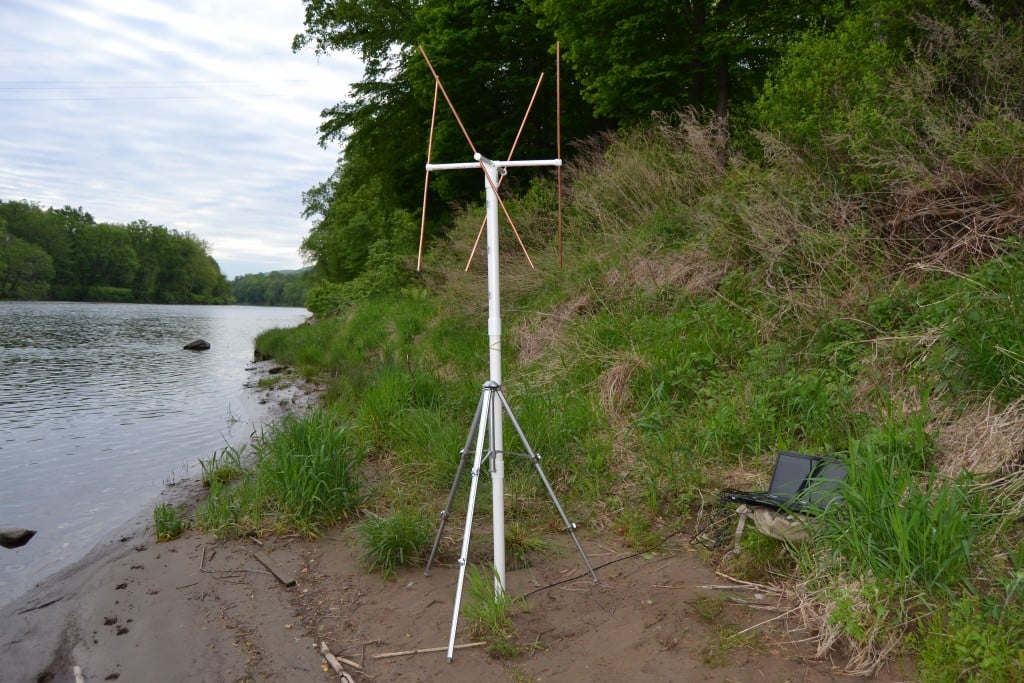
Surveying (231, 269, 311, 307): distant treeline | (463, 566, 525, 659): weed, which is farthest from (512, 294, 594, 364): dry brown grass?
(231, 269, 311, 307): distant treeline

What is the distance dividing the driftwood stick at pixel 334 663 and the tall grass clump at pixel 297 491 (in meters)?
1.68

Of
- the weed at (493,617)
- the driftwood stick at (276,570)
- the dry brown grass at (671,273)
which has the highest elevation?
the dry brown grass at (671,273)

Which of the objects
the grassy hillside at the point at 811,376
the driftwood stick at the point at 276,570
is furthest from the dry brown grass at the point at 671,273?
the driftwood stick at the point at 276,570

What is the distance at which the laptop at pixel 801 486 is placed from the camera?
3.91 metres

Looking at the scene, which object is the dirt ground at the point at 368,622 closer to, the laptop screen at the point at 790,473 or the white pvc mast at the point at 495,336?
the white pvc mast at the point at 495,336

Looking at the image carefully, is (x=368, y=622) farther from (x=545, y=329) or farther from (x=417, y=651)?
(x=545, y=329)

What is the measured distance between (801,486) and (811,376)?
1.58 m

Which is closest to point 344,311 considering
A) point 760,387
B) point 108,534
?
point 108,534

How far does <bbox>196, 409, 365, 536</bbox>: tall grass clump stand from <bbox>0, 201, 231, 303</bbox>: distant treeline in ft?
274

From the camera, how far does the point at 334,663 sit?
13.1 feet

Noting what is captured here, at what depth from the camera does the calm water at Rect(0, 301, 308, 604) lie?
7.67m

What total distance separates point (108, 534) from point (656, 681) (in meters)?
6.14

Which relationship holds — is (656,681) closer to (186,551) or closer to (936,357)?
(936,357)

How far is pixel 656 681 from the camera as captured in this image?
11.1 ft
